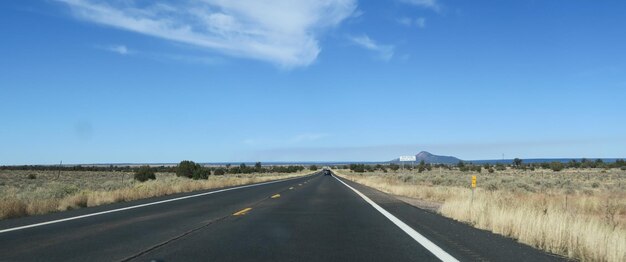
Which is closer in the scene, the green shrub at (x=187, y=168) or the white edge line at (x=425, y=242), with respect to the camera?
the white edge line at (x=425, y=242)

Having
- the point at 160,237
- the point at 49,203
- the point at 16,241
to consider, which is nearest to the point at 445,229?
the point at 160,237

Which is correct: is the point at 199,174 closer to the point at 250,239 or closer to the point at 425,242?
the point at 250,239

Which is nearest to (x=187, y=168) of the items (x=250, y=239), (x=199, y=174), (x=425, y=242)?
(x=199, y=174)

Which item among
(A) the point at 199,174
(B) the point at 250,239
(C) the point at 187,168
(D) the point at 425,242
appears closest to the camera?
(D) the point at 425,242

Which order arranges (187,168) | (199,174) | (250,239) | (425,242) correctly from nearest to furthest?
(425,242)
(250,239)
(199,174)
(187,168)

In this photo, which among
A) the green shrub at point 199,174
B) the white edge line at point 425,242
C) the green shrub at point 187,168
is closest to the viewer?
the white edge line at point 425,242

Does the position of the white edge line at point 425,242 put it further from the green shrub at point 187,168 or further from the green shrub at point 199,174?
the green shrub at point 187,168

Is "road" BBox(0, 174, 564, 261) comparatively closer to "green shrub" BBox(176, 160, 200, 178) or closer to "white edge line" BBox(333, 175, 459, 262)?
"white edge line" BBox(333, 175, 459, 262)

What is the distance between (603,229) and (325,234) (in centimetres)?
533

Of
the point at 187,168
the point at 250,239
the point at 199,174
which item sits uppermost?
the point at 187,168

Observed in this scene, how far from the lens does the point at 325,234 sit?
435 inches

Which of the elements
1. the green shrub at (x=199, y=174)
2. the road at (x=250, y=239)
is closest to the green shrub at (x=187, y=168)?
the green shrub at (x=199, y=174)

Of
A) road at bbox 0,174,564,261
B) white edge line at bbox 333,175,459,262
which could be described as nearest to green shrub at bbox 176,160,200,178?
road at bbox 0,174,564,261

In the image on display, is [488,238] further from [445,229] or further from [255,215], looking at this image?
[255,215]
